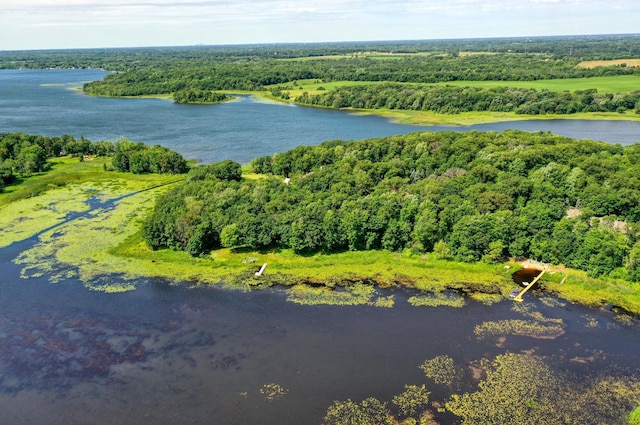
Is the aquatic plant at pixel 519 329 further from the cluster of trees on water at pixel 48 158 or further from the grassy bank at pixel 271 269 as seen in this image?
the cluster of trees on water at pixel 48 158

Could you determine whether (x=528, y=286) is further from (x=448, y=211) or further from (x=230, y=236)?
(x=230, y=236)

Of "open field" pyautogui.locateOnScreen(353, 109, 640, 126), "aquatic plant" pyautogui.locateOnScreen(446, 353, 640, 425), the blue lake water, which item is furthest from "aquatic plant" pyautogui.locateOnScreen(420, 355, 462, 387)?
"open field" pyautogui.locateOnScreen(353, 109, 640, 126)

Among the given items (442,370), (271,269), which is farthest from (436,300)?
(271,269)

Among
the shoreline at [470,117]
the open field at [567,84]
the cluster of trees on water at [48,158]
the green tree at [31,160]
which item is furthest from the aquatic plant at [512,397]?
the open field at [567,84]

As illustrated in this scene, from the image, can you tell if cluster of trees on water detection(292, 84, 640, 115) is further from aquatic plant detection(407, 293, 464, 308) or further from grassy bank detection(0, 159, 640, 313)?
aquatic plant detection(407, 293, 464, 308)

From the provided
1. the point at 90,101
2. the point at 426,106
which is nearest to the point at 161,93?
the point at 90,101

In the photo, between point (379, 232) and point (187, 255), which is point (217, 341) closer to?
point (187, 255)
